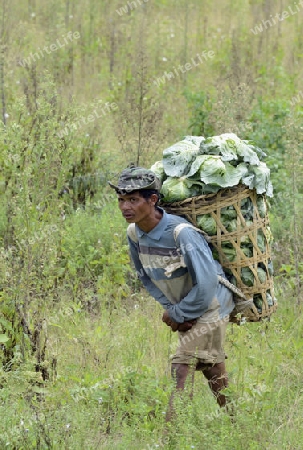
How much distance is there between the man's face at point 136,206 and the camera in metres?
4.26

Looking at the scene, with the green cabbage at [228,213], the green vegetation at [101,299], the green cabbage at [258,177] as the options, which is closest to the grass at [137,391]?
the green vegetation at [101,299]

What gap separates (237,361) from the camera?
539cm

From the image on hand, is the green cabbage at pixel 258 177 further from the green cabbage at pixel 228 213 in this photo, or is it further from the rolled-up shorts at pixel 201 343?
the rolled-up shorts at pixel 201 343

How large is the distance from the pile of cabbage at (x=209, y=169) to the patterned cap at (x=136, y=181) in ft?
0.57

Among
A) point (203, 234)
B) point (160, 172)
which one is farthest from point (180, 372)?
point (160, 172)

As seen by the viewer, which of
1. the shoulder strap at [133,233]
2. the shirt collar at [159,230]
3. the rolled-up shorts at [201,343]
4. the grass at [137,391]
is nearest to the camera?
the grass at [137,391]

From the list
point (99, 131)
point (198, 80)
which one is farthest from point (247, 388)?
point (198, 80)

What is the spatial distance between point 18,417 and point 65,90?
23.3ft

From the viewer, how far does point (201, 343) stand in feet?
14.5

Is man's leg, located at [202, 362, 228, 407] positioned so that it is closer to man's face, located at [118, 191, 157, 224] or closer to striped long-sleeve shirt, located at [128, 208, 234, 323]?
striped long-sleeve shirt, located at [128, 208, 234, 323]

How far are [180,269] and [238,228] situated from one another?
A: 0.40 metres

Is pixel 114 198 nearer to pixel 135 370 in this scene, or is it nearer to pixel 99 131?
pixel 99 131

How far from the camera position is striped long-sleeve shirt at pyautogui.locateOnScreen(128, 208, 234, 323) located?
4195 mm

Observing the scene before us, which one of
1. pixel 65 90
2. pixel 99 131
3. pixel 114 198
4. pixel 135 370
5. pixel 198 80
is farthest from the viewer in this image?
pixel 198 80
